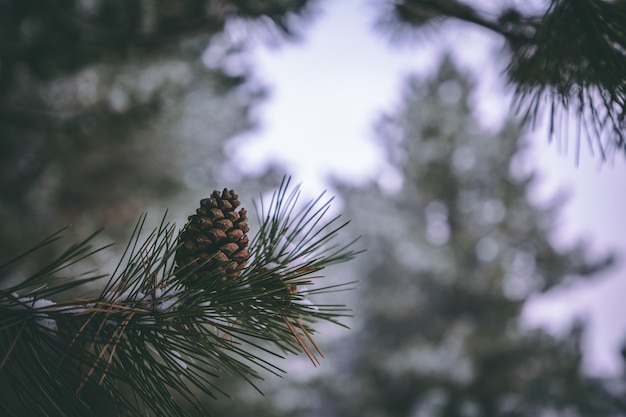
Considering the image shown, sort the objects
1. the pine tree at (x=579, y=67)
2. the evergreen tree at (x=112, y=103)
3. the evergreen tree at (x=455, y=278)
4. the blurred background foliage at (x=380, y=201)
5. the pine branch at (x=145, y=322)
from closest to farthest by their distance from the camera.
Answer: the pine branch at (x=145, y=322), the pine tree at (x=579, y=67), the evergreen tree at (x=112, y=103), the blurred background foliage at (x=380, y=201), the evergreen tree at (x=455, y=278)

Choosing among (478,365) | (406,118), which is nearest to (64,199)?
(406,118)

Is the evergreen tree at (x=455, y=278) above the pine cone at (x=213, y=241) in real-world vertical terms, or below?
above

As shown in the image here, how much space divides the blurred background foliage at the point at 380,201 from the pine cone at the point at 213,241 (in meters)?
2.02

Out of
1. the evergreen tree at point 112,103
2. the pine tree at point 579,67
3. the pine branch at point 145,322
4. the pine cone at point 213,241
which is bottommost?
the pine branch at point 145,322

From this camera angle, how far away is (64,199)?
4227 millimetres

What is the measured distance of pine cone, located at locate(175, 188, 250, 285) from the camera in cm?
50

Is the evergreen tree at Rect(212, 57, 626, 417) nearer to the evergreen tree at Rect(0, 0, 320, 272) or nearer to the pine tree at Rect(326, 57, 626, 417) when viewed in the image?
the pine tree at Rect(326, 57, 626, 417)

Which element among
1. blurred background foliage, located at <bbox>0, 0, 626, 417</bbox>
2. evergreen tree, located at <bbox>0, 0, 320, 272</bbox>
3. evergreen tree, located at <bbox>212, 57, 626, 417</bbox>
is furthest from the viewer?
evergreen tree, located at <bbox>212, 57, 626, 417</bbox>

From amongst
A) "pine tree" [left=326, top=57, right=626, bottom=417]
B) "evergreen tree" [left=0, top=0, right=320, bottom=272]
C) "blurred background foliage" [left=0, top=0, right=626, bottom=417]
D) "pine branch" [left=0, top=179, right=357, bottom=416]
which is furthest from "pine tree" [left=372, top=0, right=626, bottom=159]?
"pine tree" [left=326, top=57, right=626, bottom=417]

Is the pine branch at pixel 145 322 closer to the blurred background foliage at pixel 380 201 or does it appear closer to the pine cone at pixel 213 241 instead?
the pine cone at pixel 213 241

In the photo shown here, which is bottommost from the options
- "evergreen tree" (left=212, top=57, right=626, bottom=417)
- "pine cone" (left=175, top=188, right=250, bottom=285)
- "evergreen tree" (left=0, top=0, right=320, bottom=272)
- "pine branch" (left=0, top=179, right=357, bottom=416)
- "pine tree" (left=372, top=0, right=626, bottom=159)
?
"pine branch" (left=0, top=179, right=357, bottom=416)

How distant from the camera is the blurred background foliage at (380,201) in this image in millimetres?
2803

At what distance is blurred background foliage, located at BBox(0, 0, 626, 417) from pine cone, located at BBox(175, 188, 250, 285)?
202cm

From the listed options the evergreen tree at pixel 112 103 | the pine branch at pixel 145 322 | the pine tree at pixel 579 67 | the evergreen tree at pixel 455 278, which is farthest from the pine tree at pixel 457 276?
the pine branch at pixel 145 322
